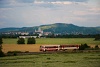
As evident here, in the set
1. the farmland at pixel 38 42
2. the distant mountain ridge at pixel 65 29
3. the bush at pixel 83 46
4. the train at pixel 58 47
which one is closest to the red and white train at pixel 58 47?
the train at pixel 58 47

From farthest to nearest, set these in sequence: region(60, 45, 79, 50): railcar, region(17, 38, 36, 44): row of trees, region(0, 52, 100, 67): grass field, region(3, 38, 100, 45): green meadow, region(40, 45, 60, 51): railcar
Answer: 1. region(60, 45, 79, 50): railcar
2. region(40, 45, 60, 51): railcar
3. region(3, 38, 100, 45): green meadow
4. region(17, 38, 36, 44): row of trees
5. region(0, 52, 100, 67): grass field

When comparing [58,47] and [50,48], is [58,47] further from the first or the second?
[50,48]

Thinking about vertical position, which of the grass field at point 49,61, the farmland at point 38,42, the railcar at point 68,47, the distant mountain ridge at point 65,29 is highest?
the distant mountain ridge at point 65,29

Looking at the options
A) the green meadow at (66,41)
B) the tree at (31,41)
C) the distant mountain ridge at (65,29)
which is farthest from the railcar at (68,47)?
the tree at (31,41)

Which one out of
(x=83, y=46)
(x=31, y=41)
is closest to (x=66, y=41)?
(x=83, y=46)

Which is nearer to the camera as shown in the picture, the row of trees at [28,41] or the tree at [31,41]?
the row of trees at [28,41]

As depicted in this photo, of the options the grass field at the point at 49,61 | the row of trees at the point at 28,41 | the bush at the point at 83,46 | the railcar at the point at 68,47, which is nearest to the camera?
the grass field at the point at 49,61

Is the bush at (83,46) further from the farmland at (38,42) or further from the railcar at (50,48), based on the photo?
the railcar at (50,48)

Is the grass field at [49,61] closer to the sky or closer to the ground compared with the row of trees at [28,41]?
closer to the ground

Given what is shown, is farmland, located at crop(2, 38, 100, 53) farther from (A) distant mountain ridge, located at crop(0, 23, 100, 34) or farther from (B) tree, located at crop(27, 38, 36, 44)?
(A) distant mountain ridge, located at crop(0, 23, 100, 34)

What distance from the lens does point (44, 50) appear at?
487 inches

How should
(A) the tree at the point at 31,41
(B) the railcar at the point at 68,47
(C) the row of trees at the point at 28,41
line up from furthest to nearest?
(B) the railcar at the point at 68,47 < (A) the tree at the point at 31,41 < (C) the row of trees at the point at 28,41

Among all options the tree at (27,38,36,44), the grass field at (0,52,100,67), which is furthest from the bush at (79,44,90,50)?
the tree at (27,38,36,44)

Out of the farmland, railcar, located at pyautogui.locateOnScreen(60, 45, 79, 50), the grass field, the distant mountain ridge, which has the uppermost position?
the distant mountain ridge
